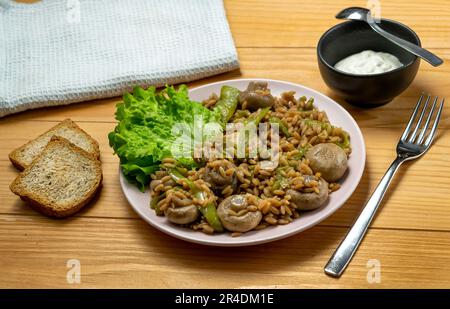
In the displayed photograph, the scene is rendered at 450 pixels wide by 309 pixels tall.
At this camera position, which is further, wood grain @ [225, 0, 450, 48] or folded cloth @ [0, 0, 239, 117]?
wood grain @ [225, 0, 450, 48]

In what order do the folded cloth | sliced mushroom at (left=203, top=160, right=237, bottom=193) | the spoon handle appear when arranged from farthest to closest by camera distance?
the folded cloth → the spoon handle → sliced mushroom at (left=203, top=160, right=237, bottom=193)

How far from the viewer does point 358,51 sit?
2.42 metres

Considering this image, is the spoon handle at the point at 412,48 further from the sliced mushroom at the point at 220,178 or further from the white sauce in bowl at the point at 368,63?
the sliced mushroom at the point at 220,178

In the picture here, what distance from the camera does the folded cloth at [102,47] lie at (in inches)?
98.7

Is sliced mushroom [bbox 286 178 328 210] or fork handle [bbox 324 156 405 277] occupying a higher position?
sliced mushroom [bbox 286 178 328 210]

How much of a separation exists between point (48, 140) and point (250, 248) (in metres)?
0.95

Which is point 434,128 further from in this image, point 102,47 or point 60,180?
point 102,47

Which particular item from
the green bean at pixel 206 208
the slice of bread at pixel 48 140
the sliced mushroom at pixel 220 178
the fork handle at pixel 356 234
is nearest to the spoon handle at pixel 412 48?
the fork handle at pixel 356 234

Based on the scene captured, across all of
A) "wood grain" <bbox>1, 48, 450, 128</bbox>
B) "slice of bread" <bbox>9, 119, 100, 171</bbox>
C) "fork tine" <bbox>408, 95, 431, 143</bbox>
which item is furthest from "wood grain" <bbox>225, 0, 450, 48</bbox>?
"slice of bread" <bbox>9, 119, 100, 171</bbox>

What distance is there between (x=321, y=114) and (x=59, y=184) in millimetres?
946

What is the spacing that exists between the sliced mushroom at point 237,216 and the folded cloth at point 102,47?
0.96 meters

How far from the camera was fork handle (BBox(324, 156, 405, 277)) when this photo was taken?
1.70m

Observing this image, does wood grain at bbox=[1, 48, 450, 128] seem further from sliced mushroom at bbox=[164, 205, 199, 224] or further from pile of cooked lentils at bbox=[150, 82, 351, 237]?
sliced mushroom at bbox=[164, 205, 199, 224]

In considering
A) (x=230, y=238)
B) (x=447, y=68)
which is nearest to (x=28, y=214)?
(x=230, y=238)
